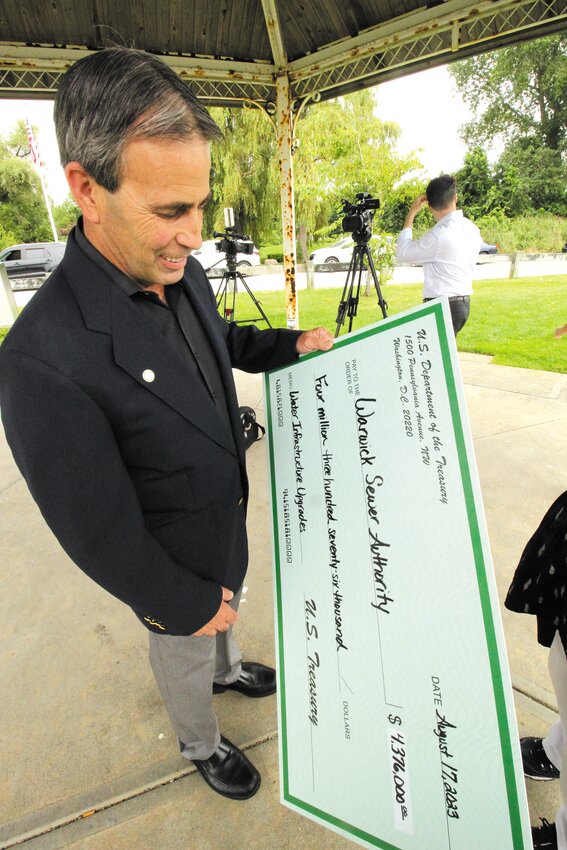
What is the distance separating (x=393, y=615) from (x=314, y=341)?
64 centimetres

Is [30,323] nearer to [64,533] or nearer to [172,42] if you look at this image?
[64,533]

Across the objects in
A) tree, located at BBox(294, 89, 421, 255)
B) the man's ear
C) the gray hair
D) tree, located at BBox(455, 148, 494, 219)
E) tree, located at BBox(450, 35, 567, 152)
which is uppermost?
tree, located at BBox(450, 35, 567, 152)

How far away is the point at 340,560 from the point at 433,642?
23 centimetres

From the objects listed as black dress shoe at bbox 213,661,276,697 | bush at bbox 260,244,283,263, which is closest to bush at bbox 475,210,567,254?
bush at bbox 260,244,283,263

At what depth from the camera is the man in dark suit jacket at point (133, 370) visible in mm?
714

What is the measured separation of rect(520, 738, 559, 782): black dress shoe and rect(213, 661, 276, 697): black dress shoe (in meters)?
0.81

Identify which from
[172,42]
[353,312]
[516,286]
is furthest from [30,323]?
[516,286]

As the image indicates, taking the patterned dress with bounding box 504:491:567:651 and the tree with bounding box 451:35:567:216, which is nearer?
the patterned dress with bounding box 504:491:567:651

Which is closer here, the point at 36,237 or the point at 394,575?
the point at 394,575

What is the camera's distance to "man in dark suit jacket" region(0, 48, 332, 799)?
0.71m

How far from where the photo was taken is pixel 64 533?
796mm

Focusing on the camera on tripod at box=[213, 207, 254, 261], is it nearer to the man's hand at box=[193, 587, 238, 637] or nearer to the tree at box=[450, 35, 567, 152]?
the man's hand at box=[193, 587, 238, 637]

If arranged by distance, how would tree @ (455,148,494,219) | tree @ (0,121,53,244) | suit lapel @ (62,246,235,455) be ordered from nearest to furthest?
suit lapel @ (62,246,235,455) → tree @ (455,148,494,219) → tree @ (0,121,53,244)

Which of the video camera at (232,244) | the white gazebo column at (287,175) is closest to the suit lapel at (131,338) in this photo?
the video camera at (232,244)
